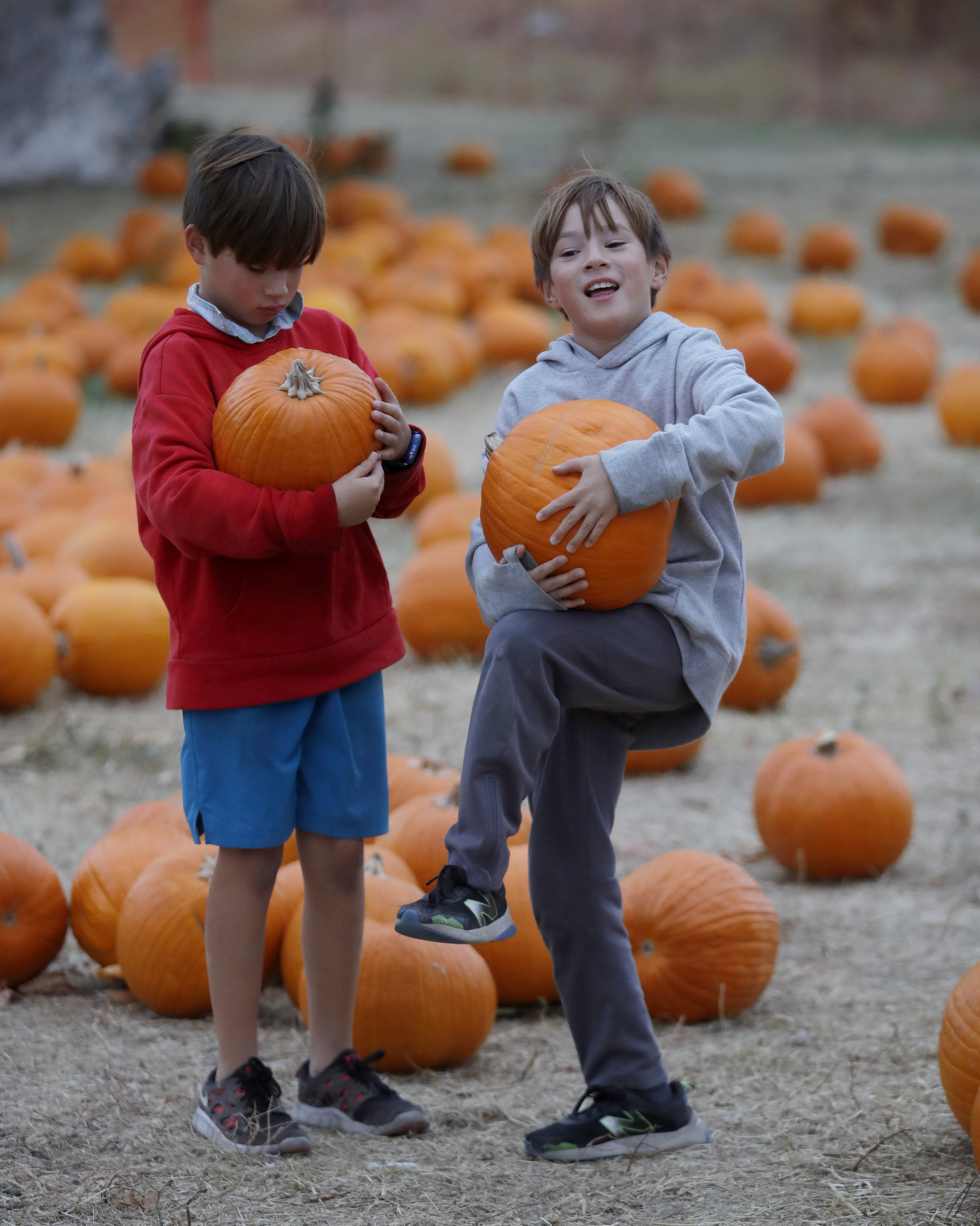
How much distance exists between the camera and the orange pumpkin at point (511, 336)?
1077cm

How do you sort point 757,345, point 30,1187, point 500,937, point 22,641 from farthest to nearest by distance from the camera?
point 757,345
point 22,641
point 30,1187
point 500,937

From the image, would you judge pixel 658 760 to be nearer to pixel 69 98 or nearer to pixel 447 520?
pixel 447 520

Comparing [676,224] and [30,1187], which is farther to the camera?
[676,224]

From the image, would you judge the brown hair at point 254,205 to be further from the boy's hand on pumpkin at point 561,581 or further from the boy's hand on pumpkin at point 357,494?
the boy's hand on pumpkin at point 561,581

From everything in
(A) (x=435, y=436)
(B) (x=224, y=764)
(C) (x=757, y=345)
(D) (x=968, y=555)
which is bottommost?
(B) (x=224, y=764)

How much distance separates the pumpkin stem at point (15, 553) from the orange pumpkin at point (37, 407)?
2.58 meters

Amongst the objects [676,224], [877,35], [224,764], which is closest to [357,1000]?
[224,764]

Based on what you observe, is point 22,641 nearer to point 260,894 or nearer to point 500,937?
point 260,894

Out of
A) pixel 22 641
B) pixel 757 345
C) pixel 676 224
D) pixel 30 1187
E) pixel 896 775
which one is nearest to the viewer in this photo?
pixel 30 1187

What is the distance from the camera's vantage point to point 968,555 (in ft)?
24.9

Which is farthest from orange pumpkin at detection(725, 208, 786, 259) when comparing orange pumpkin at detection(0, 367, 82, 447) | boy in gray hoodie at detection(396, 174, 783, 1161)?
boy in gray hoodie at detection(396, 174, 783, 1161)

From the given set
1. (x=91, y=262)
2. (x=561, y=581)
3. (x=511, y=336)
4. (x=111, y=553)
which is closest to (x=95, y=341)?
(x=511, y=336)

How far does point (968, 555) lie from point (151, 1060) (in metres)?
5.63

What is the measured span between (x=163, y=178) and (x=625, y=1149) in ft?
51.7
